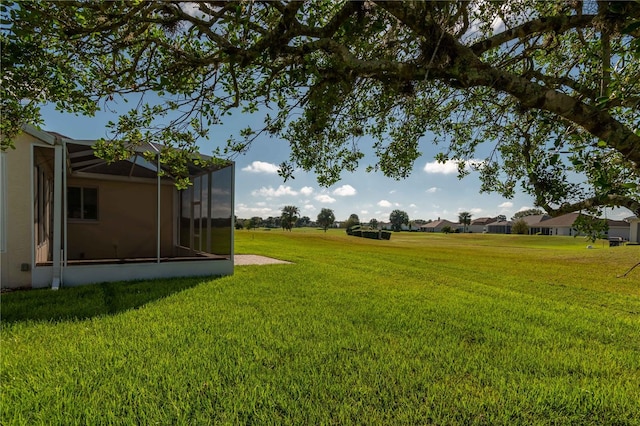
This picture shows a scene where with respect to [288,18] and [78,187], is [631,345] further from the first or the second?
[78,187]

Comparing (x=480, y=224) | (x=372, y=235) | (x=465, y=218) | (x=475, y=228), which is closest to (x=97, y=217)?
(x=372, y=235)

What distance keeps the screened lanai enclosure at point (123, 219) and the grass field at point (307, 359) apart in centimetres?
125

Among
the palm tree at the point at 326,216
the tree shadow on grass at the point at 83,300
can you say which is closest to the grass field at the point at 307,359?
the tree shadow on grass at the point at 83,300

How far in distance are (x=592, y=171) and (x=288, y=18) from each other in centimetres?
306

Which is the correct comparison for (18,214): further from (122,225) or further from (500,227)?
(500,227)

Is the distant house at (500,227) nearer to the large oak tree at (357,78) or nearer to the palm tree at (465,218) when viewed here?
the palm tree at (465,218)

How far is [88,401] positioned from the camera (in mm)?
2914

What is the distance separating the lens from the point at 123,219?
38.4ft

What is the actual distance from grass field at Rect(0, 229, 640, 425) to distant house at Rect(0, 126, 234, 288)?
114cm

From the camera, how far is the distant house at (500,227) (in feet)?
300

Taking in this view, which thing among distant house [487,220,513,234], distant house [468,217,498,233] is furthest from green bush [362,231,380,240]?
distant house [468,217,498,233]

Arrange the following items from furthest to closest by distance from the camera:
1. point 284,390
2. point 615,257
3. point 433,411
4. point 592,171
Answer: point 615,257 < point 284,390 < point 433,411 < point 592,171

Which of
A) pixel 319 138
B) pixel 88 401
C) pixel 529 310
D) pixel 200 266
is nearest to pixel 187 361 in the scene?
pixel 88 401

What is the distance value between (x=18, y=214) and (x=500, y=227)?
347ft
